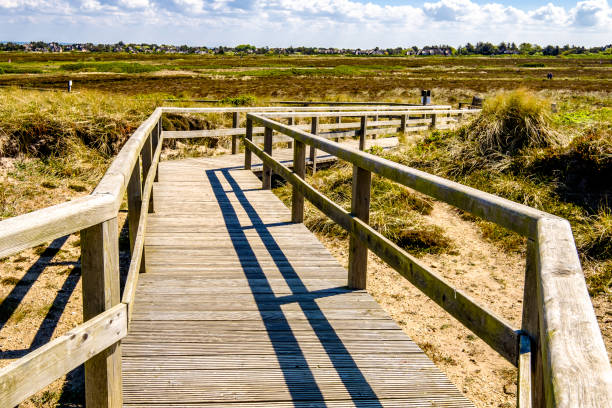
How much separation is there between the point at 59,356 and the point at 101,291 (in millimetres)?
358

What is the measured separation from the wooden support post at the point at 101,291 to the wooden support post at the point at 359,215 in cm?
218

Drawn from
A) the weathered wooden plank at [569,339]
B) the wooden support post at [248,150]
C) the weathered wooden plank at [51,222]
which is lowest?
the wooden support post at [248,150]

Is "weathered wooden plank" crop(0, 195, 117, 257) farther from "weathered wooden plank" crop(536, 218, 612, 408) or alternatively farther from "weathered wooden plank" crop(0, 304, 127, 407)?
"weathered wooden plank" crop(536, 218, 612, 408)

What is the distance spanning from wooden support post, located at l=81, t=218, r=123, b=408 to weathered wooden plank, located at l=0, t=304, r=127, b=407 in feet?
0.21

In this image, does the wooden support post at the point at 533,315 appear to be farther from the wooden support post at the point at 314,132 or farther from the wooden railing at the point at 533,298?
the wooden support post at the point at 314,132

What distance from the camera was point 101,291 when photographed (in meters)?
2.13

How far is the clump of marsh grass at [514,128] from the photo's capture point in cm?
1064

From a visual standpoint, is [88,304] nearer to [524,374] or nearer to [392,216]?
[524,374]

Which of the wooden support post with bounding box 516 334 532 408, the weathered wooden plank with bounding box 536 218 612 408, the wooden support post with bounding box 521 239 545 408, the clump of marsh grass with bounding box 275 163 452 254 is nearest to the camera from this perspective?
the weathered wooden plank with bounding box 536 218 612 408

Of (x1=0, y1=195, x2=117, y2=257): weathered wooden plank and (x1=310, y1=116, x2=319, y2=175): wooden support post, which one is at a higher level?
(x1=0, y1=195, x2=117, y2=257): weathered wooden plank

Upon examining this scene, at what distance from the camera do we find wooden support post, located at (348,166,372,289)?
4.24 meters

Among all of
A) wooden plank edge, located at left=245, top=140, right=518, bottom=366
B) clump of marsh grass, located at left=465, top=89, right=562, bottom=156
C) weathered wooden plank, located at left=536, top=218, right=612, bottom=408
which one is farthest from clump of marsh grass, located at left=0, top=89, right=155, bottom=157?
weathered wooden plank, located at left=536, top=218, right=612, bottom=408

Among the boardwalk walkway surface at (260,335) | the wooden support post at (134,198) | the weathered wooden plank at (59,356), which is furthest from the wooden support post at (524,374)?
the wooden support post at (134,198)

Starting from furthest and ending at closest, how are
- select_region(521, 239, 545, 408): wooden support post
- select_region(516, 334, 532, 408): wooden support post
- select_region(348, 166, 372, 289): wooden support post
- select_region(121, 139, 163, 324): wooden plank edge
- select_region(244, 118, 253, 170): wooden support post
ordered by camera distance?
select_region(244, 118, 253, 170): wooden support post → select_region(348, 166, 372, 289): wooden support post → select_region(121, 139, 163, 324): wooden plank edge → select_region(521, 239, 545, 408): wooden support post → select_region(516, 334, 532, 408): wooden support post
